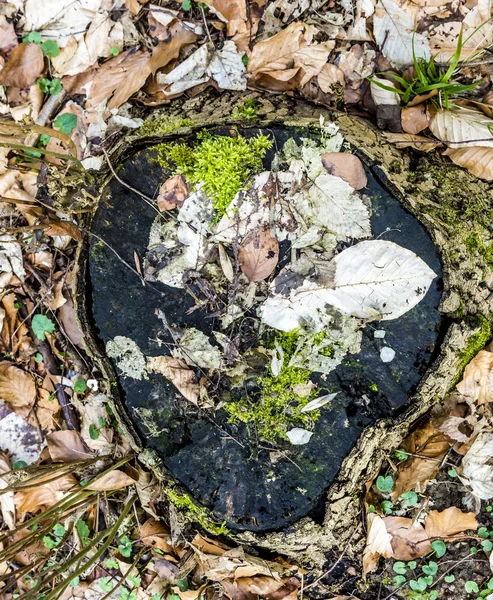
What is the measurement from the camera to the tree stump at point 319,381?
1771mm

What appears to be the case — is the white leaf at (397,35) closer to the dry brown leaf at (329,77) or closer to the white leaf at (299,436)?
the dry brown leaf at (329,77)

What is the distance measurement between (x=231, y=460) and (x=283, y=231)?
91cm

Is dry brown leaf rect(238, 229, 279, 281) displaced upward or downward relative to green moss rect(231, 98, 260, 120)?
downward

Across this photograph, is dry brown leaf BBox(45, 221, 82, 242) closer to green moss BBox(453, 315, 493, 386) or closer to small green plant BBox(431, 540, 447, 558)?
green moss BBox(453, 315, 493, 386)

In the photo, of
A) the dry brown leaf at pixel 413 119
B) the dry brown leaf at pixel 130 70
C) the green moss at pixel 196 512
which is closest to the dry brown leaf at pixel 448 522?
the green moss at pixel 196 512

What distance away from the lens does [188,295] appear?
186 centimetres

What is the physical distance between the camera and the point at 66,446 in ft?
8.81

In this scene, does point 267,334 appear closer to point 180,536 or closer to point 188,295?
point 188,295

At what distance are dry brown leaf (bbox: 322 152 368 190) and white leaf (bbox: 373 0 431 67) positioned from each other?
97 centimetres

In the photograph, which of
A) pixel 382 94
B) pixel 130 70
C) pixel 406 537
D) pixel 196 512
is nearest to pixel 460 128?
pixel 382 94

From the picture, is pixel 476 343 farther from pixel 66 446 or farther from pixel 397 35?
pixel 66 446

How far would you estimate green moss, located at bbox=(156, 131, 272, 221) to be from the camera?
178 cm

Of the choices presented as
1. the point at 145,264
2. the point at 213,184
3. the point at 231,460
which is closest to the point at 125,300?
the point at 145,264

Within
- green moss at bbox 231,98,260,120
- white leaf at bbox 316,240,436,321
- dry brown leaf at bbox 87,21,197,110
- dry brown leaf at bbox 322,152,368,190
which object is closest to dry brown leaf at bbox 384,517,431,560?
white leaf at bbox 316,240,436,321
